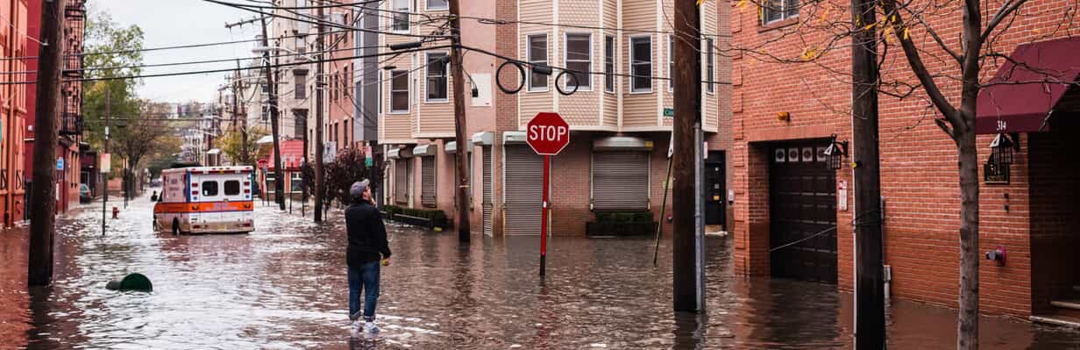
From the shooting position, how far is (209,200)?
36469 mm

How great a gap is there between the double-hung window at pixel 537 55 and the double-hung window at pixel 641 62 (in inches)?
107

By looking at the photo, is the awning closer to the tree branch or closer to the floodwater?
the floodwater

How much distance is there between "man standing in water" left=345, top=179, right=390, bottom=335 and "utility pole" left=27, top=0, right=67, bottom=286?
706cm

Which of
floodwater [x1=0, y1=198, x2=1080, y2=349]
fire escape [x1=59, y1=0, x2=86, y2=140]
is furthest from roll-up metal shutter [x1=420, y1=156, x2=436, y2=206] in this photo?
fire escape [x1=59, y1=0, x2=86, y2=140]

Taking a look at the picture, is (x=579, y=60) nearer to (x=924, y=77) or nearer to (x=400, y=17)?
(x=400, y=17)

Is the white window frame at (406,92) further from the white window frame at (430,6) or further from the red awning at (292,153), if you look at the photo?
the red awning at (292,153)

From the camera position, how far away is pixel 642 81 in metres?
35.7

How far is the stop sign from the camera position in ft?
63.6

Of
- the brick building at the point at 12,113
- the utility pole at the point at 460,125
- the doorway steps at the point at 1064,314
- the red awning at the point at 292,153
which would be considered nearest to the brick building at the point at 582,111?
the utility pole at the point at 460,125

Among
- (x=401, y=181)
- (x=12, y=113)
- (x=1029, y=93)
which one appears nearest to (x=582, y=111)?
(x=401, y=181)

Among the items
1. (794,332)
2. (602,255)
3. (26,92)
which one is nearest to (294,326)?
(794,332)

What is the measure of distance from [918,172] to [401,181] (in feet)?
116

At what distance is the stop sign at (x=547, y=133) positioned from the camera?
63.6 ft

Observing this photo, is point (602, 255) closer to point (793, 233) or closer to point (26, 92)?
point (793, 233)
